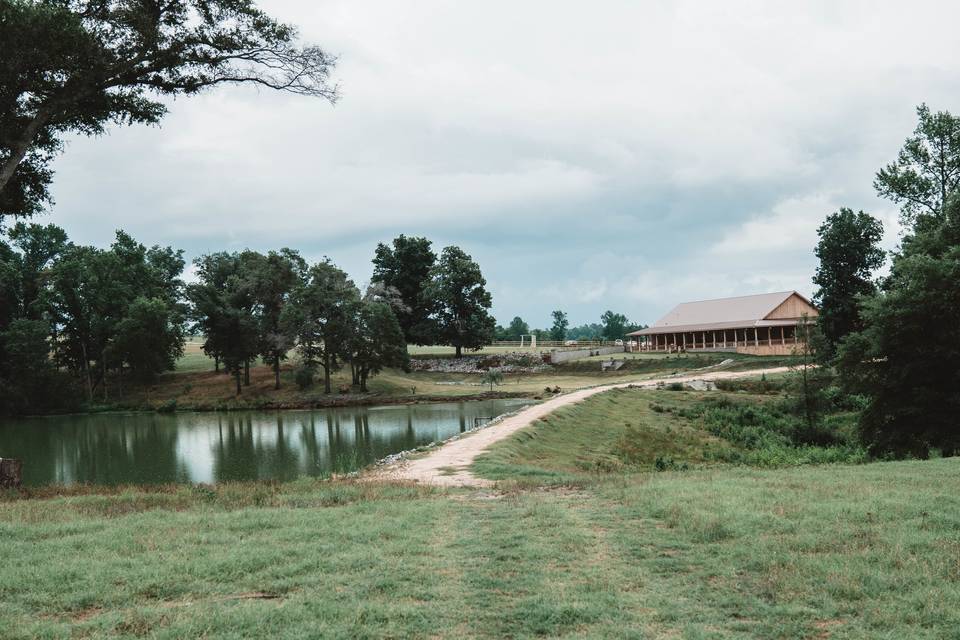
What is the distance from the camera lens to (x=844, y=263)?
5178cm

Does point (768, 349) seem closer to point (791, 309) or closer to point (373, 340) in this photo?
point (791, 309)

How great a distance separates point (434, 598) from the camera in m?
6.09

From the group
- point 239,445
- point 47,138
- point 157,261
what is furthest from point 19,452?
point 157,261

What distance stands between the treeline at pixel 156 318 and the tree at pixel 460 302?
23 cm

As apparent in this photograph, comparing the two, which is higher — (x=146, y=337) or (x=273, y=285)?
(x=273, y=285)

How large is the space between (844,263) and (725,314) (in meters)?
17.7

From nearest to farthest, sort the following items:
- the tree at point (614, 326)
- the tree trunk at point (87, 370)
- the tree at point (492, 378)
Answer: the tree at point (492, 378) → the tree trunk at point (87, 370) → the tree at point (614, 326)

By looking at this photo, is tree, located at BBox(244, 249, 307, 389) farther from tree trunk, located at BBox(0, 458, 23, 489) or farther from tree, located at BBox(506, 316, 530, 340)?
tree, located at BBox(506, 316, 530, 340)

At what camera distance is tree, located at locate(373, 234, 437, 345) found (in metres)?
73.1

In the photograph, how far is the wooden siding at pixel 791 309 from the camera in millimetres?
64206

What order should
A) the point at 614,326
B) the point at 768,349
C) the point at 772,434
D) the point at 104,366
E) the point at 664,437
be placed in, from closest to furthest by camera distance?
the point at 664,437 → the point at 772,434 → the point at 104,366 → the point at 768,349 → the point at 614,326

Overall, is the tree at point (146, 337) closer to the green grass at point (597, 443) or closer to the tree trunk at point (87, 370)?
the tree trunk at point (87, 370)

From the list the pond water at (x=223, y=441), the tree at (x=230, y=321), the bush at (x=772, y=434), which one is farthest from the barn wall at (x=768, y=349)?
the tree at (x=230, y=321)

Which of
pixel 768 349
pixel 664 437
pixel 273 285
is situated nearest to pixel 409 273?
pixel 273 285
